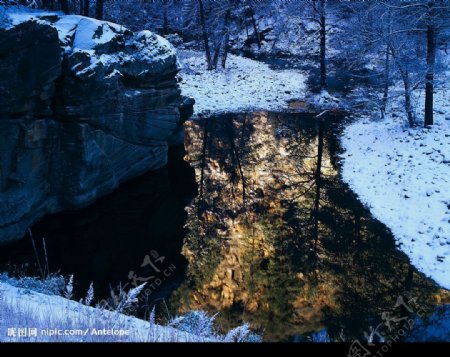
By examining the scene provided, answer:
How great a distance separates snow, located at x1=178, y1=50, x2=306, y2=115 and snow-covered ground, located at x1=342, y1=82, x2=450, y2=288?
8.38 meters

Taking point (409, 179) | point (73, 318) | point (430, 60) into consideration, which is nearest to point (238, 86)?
point (430, 60)

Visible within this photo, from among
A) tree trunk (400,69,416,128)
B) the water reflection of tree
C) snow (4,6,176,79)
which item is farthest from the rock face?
tree trunk (400,69,416,128)

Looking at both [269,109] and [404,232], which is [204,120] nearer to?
[269,109]

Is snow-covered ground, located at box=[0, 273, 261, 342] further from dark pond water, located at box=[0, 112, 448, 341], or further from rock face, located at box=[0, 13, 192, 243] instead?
rock face, located at box=[0, 13, 192, 243]

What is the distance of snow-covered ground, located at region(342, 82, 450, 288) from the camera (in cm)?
1158

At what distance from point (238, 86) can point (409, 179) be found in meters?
19.0

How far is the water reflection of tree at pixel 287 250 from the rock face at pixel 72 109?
357cm

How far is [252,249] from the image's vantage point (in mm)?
12477

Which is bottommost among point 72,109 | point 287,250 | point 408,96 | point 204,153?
point 287,250

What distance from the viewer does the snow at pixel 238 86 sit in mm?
28141

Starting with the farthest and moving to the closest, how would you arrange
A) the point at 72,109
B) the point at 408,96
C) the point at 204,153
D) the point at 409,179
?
the point at 204,153 < the point at 408,96 < the point at 409,179 < the point at 72,109

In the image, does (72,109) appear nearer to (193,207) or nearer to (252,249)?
(193,207)

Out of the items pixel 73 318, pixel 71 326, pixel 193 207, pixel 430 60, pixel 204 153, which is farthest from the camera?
pixel 204 153
